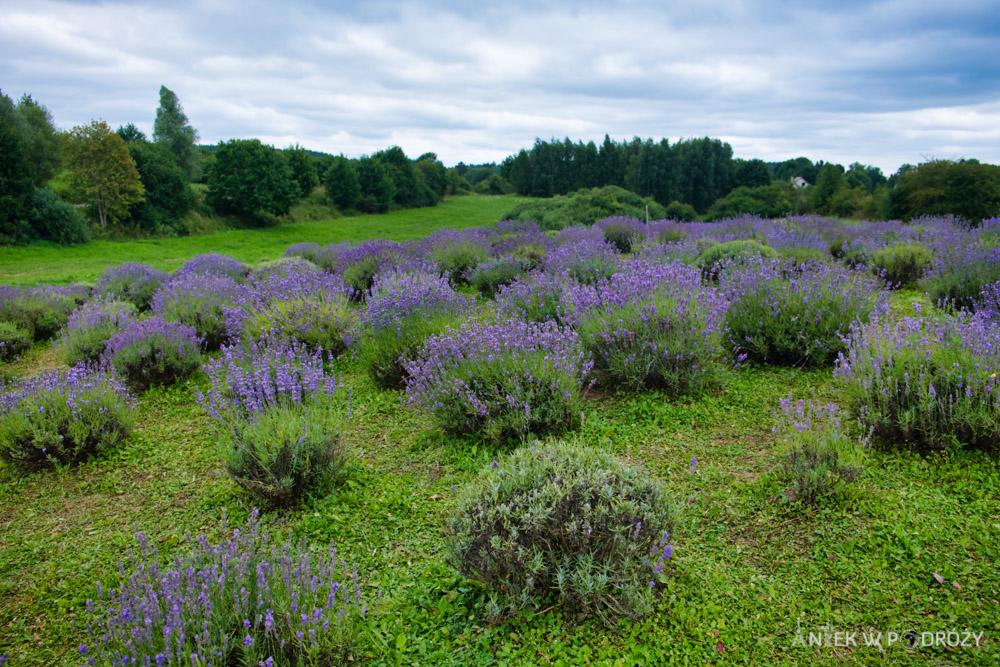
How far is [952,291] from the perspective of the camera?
686cm

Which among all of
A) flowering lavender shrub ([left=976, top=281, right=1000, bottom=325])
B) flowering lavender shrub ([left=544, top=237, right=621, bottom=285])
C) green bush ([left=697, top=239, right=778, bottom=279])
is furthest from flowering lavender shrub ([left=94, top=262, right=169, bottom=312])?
flowering lavender shrub ([left=976, top=281, right=1000, bottom=325])

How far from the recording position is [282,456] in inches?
144

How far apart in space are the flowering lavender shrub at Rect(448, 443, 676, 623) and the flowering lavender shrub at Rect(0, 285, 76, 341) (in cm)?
932

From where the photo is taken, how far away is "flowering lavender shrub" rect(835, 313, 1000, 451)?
3.53 metres

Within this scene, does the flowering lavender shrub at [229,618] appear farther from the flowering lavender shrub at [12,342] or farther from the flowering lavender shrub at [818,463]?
the flowering lavender shrub at [12,342]

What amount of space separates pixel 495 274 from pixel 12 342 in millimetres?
7363

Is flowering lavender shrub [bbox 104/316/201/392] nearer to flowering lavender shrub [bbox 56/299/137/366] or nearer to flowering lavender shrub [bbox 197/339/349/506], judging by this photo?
flowering lavender shrub [bbox 56/299/137/366]

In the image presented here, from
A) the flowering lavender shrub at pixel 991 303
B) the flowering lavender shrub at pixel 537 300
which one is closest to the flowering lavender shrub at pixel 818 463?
the flowering lavender shrub at pixel 991 303

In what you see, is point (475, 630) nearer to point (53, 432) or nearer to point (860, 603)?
point (860, 603)

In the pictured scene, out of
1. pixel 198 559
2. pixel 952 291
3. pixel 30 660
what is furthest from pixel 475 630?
pixel 952 291

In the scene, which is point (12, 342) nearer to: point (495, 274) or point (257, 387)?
point (257, 387)

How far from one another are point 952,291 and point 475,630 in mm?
7364

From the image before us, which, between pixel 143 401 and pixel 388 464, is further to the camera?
pixel 143 401

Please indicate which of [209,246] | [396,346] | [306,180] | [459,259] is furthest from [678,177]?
[396,346]
